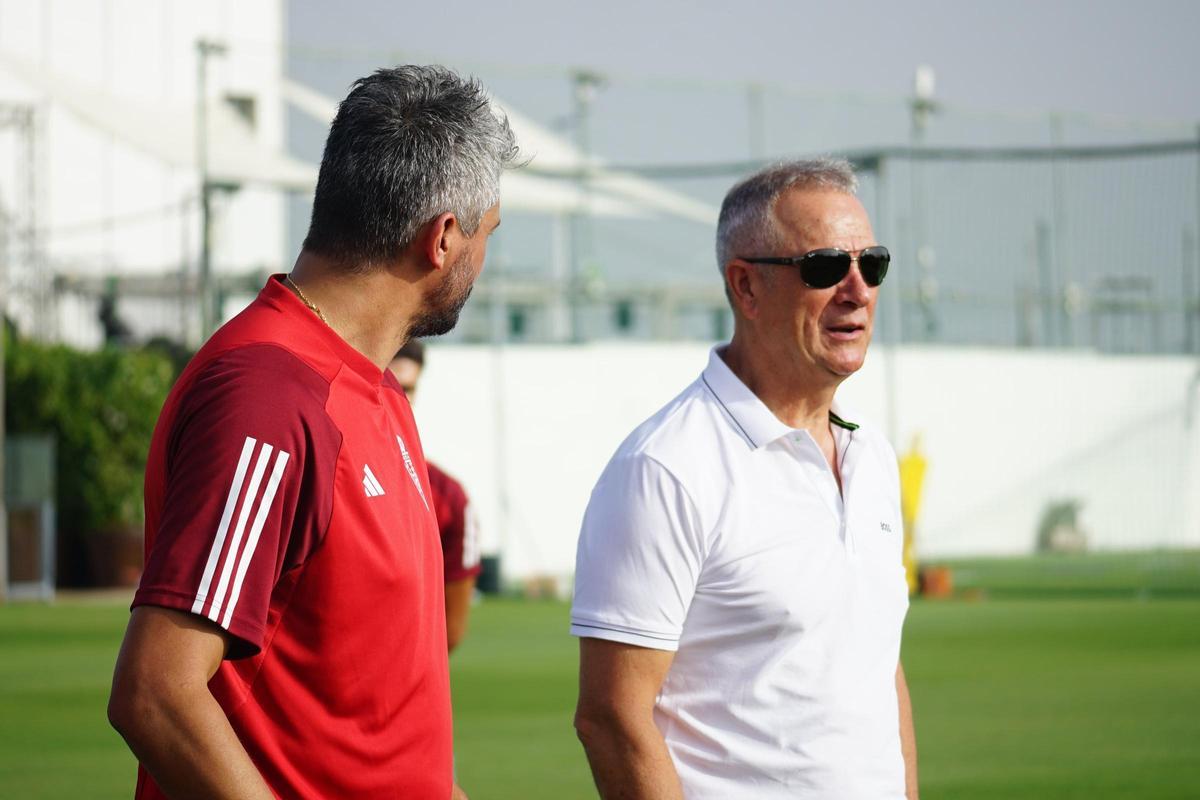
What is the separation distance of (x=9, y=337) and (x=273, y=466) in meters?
23.5

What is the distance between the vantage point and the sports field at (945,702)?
899 cm

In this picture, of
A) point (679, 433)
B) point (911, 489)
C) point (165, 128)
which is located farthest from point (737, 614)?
point (165, 128)

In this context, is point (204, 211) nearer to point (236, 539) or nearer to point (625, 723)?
point (625, 723)

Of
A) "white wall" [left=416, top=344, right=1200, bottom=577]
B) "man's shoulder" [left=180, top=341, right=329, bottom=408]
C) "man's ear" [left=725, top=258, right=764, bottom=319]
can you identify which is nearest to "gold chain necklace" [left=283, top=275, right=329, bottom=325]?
"man's shoulder" [left=180, top=341, right=329, bottom=408]

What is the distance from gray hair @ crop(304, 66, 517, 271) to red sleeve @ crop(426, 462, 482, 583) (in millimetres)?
4632

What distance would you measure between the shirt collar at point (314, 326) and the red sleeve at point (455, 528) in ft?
15.2

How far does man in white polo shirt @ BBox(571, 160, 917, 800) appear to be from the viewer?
342 centimetres

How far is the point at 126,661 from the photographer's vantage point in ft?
8.02

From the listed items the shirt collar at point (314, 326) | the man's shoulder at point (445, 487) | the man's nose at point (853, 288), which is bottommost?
the man's shoulder at point (445, 487)

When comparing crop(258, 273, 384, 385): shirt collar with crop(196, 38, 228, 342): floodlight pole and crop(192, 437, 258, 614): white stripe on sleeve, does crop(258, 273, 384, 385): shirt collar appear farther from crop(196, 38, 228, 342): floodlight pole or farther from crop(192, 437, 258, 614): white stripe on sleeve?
crop(196, 38, 228, 342): floodlight pole

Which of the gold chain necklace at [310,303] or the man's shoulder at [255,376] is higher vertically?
the gold chain necklace at [310,303]

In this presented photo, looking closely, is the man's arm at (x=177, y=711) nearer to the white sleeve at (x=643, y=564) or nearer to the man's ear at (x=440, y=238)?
the man's ear at (x=440, y=238)

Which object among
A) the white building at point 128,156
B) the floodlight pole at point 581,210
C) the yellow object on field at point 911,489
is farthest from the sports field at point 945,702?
the floodlight pole at point 581,210

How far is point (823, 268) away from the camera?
12.5ft
